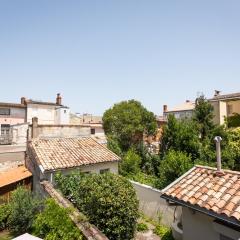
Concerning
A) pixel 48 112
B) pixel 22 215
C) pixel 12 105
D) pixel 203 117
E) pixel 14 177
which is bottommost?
pixel 22 215

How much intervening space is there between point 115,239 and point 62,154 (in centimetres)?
1048

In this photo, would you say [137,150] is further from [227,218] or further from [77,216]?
[227,218]

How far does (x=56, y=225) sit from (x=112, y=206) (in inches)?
95.5

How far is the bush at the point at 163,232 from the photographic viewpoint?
42.5ft

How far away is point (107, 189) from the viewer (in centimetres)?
1099

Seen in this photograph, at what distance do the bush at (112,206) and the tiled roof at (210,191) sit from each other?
250 centimetres

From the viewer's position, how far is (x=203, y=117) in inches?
1054

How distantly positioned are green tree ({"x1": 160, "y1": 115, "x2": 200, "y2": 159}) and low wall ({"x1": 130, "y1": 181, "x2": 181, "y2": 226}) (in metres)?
8.15

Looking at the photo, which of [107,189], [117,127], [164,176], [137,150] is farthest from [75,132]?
[107,189]

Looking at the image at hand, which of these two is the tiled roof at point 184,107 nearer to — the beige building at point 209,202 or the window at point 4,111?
the window at point 4,111

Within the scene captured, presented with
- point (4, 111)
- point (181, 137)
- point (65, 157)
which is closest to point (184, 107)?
point (181, 137)

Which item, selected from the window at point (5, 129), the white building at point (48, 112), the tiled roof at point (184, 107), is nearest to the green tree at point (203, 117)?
the white building at point (48, 112)

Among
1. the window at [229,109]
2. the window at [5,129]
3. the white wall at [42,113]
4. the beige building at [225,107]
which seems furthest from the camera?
the white wall at [42,113]

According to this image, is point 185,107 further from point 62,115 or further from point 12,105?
point 12,105
